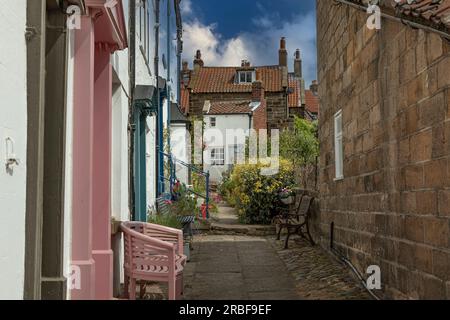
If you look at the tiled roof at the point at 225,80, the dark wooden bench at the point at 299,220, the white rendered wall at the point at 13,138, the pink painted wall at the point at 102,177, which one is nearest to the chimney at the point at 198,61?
the tiled roof at the point at 225,80

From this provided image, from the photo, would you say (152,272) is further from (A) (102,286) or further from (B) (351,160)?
(B) (351,160)

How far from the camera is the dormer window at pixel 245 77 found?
35438 millimetres

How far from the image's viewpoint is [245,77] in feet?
117

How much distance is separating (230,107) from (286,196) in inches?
762

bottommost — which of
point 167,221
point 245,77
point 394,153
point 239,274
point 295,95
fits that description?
point 239,274

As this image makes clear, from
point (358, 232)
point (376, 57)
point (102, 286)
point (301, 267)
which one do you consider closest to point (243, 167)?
point (301, 267)

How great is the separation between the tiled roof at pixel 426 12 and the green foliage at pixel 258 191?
8999 millimetres

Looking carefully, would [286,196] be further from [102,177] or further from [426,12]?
[426,12]

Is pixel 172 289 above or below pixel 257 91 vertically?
below

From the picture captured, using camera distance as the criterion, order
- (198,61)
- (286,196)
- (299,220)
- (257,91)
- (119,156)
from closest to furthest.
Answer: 1. (119,156)
2. (299,220)
3. (286,196)
4. (257,91)
5. (198,61)

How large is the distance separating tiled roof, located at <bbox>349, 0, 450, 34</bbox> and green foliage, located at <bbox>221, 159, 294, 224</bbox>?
900 cm

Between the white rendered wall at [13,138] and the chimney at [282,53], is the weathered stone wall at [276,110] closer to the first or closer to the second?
the chimney at [282,53]

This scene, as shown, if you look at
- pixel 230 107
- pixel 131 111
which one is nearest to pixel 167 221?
pixel 131 111

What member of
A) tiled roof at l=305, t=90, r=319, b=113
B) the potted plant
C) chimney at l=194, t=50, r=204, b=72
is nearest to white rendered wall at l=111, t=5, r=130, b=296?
the potted plant
